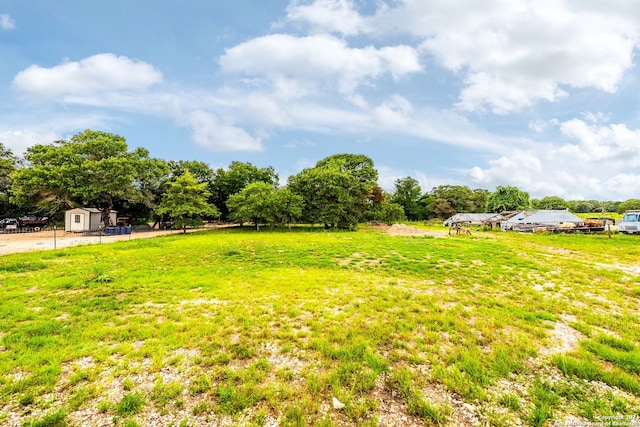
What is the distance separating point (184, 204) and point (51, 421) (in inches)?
1172

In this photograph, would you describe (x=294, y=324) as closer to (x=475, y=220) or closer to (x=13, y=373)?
(x=13, y=373)

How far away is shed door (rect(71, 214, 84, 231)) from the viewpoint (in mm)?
29859

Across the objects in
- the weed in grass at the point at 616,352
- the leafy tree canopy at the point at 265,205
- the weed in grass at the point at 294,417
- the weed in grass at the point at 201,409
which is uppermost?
the leafy tree canopy at the point at 265,205

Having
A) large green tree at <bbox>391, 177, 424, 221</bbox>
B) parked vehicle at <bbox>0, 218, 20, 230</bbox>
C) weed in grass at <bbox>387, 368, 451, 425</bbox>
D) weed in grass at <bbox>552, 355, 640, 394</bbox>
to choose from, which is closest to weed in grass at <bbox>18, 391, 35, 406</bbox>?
weed in grass at <bbox>387, 368, 451, 425</bbox>

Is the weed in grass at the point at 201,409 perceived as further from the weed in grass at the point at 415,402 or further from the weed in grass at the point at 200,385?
the weed in grass at the point at 415,402

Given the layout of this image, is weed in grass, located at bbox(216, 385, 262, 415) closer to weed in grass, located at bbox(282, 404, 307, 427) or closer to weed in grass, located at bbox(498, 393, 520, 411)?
weed in grass, located at bbox(282, 404, 307, 427)

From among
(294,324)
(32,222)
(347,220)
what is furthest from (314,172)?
(32,222)

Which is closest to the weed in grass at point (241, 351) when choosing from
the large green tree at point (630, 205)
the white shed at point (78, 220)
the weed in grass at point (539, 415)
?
the weed in grass at point (539, 415)

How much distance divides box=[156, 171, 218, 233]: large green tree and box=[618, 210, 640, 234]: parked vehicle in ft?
136

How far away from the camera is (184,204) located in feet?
97.9

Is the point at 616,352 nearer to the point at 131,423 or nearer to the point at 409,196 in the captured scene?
the point at 131,423

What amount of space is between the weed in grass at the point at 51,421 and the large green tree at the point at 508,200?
2921 inches

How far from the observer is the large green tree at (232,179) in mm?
43125

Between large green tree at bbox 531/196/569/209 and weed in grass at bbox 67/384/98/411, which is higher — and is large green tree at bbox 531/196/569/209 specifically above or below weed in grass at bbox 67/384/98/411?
above
